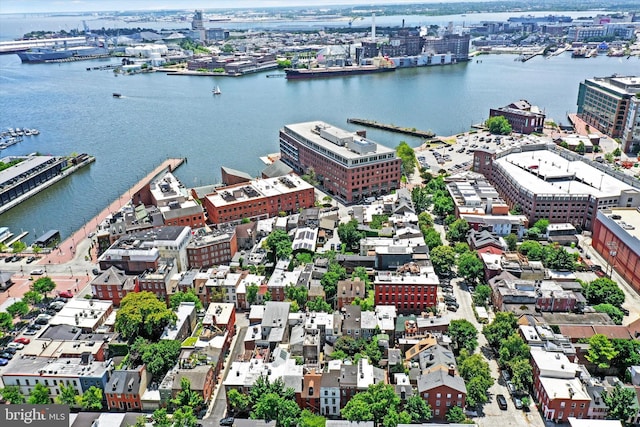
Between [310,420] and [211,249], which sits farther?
[211,249]

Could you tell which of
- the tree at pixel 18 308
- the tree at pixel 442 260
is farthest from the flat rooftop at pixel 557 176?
the tree at pixel 18 308

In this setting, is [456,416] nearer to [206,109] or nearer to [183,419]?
[183,419]

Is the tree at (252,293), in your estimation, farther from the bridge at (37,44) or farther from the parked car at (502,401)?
the bridge at (37,44)

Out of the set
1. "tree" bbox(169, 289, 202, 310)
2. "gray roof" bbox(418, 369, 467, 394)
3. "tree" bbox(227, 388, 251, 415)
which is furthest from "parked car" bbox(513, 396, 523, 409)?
"tree" bbox(169, 289, 202, 310)

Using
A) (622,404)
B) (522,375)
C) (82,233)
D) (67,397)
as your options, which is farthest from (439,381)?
(82,233)

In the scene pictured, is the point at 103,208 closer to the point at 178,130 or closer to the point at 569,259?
the point at 178,130

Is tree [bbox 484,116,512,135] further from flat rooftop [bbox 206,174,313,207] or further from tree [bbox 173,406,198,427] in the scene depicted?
tree [bbox 173,406,198,427]
